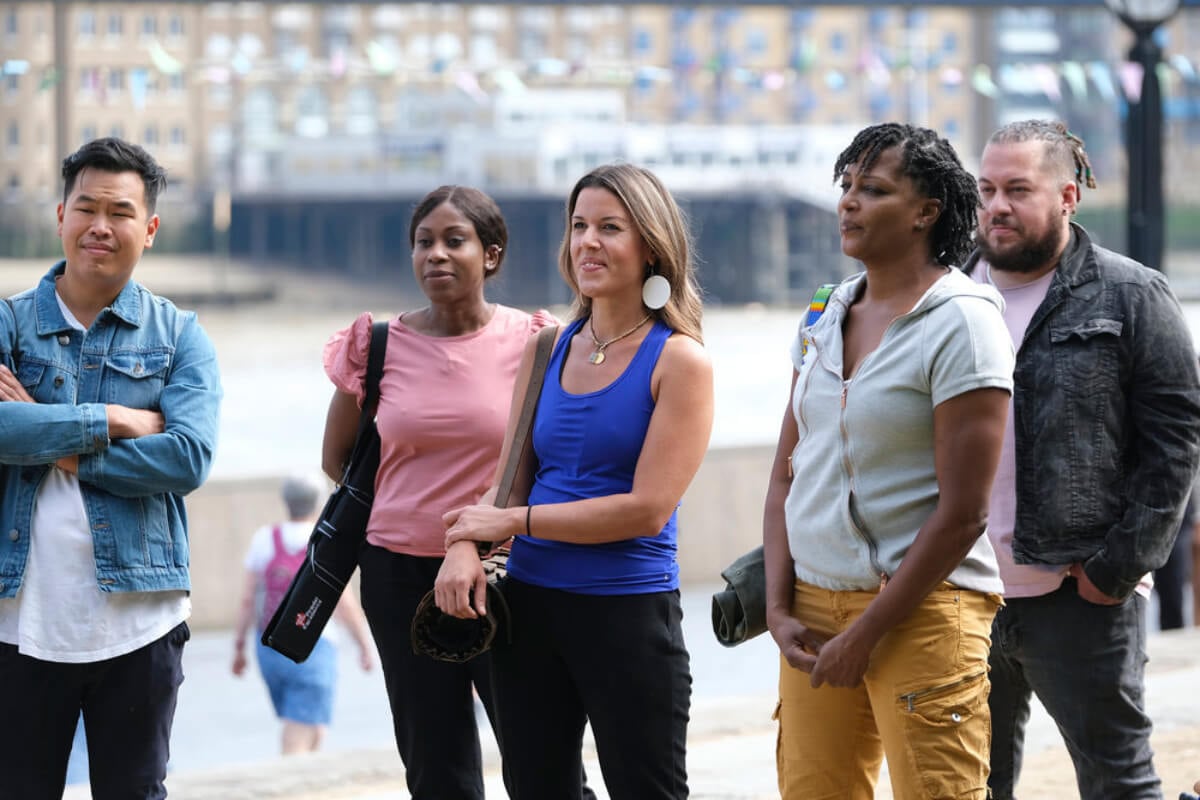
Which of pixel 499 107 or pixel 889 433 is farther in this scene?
pixel 499 107

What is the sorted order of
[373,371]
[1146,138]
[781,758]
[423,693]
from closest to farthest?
[781,758], [423,693], [373,371], [1146,138]

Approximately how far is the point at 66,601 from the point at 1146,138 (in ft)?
24.3

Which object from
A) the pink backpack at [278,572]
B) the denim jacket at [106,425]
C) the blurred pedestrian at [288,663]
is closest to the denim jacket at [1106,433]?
the denim jacket at [106,425]

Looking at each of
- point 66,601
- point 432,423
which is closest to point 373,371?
point 432,423

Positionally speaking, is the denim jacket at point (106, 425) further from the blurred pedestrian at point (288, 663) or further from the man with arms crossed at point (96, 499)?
the blurred pedestrian at point (288, 663)

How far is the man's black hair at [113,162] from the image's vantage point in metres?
3.23

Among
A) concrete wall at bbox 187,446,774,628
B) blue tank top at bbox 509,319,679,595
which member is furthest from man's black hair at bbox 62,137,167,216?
concrete wall at bbox 187,446,774,628

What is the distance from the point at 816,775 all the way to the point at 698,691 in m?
8.47

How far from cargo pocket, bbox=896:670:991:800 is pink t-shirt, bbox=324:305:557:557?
1.22 metres

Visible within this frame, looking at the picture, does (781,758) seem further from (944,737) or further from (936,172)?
(936,172)

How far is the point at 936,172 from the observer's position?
2762mm

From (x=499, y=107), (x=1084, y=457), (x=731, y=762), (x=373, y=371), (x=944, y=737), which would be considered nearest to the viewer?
(x=944, y=737)

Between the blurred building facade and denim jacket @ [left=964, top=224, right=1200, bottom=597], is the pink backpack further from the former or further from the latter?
the blurred building facade

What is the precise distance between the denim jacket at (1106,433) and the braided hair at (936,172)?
51 cm
